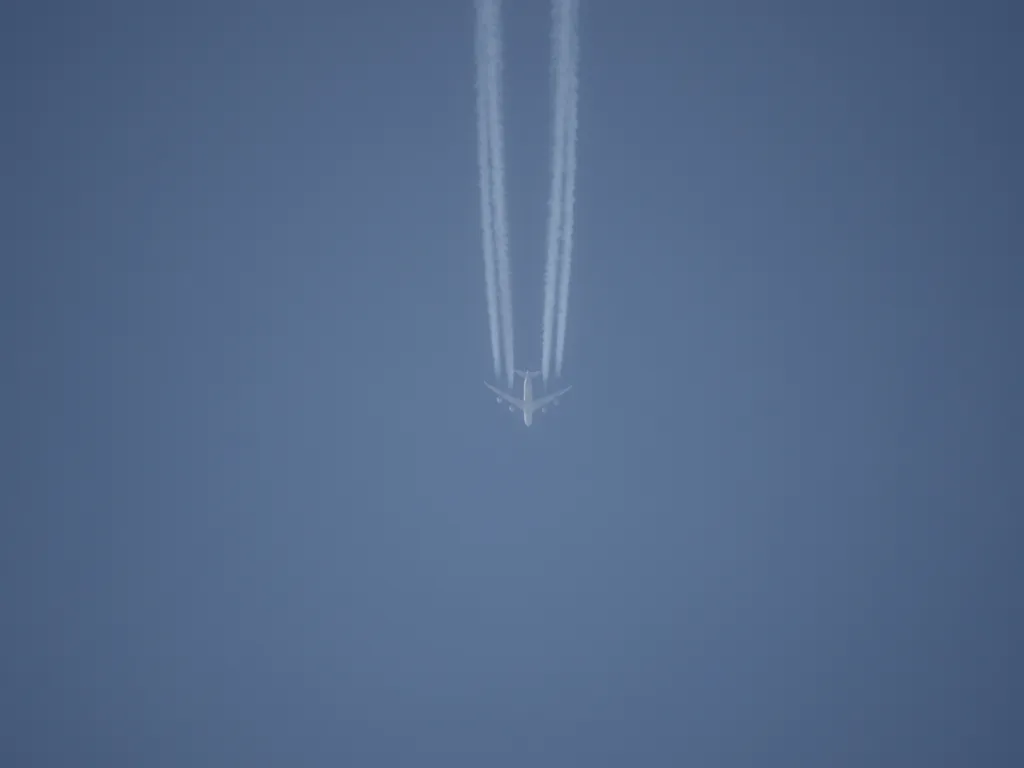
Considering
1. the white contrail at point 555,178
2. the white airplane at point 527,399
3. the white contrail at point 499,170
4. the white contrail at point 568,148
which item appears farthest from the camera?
the white airplane at point 527,399

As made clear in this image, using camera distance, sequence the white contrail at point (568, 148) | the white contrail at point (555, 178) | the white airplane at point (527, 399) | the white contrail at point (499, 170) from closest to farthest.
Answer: the white contrail at point (499, 170) < the white contrail at point (555, 178) < the white contrail at point (568, 148) < the white airplane at point (527, 399)

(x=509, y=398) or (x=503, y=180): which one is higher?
(x=503, y=180)

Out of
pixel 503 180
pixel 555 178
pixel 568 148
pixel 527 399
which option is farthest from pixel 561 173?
pixel 527 399

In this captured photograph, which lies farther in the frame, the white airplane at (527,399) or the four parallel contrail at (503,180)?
the white airplane at (527,399)

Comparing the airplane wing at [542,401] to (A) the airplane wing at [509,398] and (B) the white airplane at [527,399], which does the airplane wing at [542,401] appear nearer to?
(B) the white airplane at [527,399]

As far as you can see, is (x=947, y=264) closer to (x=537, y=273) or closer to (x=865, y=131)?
(x=865, y=131)

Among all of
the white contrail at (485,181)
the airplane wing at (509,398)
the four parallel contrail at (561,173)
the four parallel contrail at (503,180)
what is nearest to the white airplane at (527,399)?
the airplane wing at (509,398)

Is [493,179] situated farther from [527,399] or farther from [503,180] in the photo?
[527,399]
